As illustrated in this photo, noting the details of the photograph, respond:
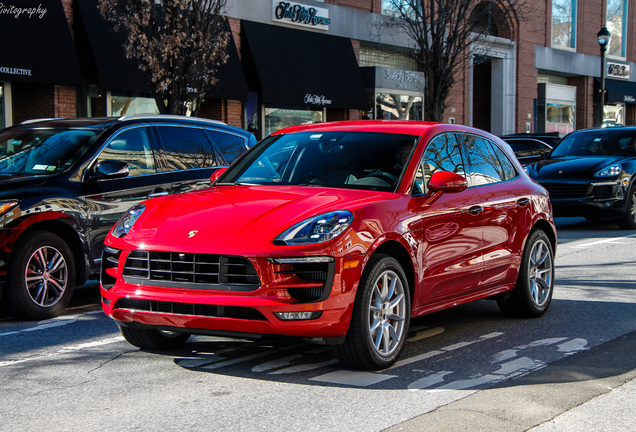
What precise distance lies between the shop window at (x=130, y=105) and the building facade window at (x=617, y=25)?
30.6 metres

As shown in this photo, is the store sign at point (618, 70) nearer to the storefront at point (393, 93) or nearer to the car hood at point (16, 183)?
the storefront at point (393, 93)

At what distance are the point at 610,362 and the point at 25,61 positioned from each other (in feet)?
46.5

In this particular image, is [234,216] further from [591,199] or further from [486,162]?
[591,199]

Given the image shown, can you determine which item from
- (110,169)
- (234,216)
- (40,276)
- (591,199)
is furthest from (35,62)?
(234,216)

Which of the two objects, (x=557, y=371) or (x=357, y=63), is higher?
(x=357, y=63)

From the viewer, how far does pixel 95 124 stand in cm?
849

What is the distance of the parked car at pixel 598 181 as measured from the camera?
49.8 feet

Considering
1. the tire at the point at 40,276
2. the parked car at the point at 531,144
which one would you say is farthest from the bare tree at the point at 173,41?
the tire at the point at 40,276

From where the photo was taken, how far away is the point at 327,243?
505cm

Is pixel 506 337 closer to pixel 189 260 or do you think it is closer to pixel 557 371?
pixel 557 371

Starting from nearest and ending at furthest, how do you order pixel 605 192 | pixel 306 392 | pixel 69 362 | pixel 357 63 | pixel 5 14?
pixel 306 392 → pixel 69 362 → pixel 605 192 → pixel 5 14 → pixel 357 63

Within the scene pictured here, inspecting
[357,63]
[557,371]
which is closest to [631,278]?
[557,371]

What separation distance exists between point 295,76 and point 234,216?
1890cm

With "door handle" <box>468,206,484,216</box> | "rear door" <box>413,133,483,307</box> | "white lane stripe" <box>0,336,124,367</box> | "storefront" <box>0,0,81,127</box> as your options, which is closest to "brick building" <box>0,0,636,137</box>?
"storefront" <box>0,0,81,127</box>
